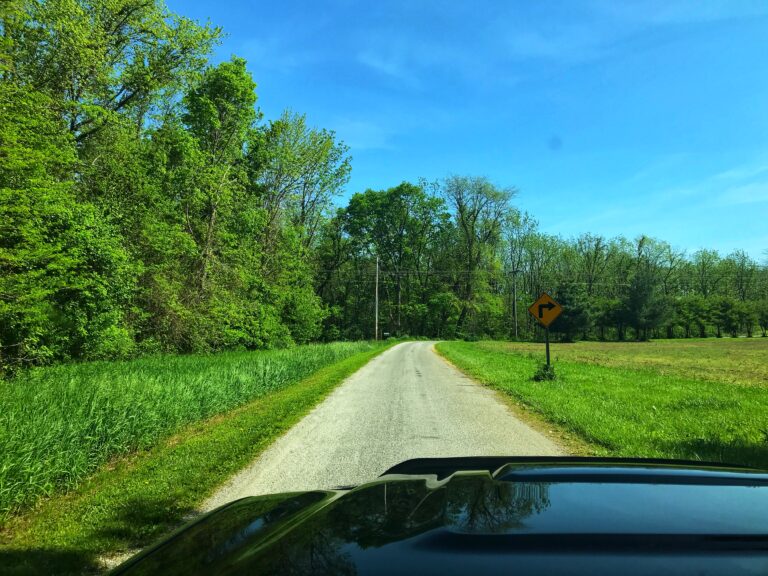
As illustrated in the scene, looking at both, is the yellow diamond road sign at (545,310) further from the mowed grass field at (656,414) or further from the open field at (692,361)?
the open field at (692,361)

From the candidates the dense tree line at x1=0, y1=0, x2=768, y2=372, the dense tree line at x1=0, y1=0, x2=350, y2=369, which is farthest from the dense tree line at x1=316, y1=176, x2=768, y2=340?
the dense tree line at x1=0, y1=0, x2=350, y2=369

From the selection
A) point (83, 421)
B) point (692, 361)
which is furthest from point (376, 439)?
point (692, 361)

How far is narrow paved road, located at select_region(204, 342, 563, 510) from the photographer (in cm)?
620

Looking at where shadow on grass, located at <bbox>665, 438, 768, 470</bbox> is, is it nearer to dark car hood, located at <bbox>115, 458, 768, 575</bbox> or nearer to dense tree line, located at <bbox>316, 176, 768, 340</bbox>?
dark car hood, located at <bbox>115, 458, 768, 575</bbox>

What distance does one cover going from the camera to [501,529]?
1570mm

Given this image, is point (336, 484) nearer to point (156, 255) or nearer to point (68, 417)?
point (68, 417)

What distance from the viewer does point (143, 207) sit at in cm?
2234

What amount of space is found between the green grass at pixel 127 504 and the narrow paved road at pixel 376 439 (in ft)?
1.38

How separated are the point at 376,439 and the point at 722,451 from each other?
5.23m

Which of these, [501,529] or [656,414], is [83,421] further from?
[656,414]

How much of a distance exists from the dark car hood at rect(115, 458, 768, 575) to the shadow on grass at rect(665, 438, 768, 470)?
16.6 feet

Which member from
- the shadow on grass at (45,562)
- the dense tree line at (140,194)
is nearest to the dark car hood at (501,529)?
the shadow on grass at (45,562)

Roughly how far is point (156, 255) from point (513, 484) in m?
24.4

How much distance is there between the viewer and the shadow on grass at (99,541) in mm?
3809
